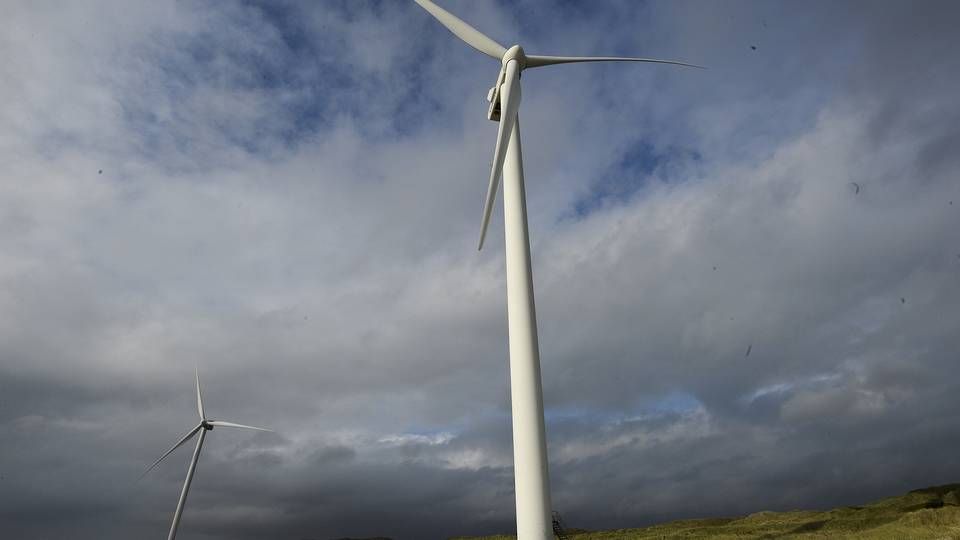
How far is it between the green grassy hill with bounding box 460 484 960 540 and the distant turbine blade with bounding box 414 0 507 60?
59.5m

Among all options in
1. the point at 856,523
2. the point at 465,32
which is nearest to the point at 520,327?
the point at 465,32

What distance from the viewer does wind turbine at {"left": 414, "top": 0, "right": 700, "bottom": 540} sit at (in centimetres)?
3694

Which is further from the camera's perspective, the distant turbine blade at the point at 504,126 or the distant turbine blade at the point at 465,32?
the distant turbine blade at the point at 465,32

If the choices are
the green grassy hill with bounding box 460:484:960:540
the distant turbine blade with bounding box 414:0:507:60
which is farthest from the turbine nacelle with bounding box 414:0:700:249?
the green grassy hill with bounding box 460:484:960:540

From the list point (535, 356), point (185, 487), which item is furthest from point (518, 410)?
point (185, 487)

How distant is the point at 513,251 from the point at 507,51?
20.6 metres

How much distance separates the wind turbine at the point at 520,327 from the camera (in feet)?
121

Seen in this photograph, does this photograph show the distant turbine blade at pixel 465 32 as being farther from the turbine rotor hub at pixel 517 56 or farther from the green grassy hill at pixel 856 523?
the green grassy hill at pixel 856 523

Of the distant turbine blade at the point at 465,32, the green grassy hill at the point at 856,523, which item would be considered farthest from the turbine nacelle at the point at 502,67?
the green grassy hill at the point at 856,523

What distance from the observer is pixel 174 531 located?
11488 cm

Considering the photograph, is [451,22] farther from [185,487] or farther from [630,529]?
[185,487]

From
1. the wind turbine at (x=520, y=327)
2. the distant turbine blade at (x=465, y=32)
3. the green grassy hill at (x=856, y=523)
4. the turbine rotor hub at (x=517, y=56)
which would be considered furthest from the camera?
the green grassy hill at (x=856, y=523)

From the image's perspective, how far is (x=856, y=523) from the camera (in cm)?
7594

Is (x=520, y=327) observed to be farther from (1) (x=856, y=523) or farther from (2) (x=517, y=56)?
(1) (x=856, y=523)
